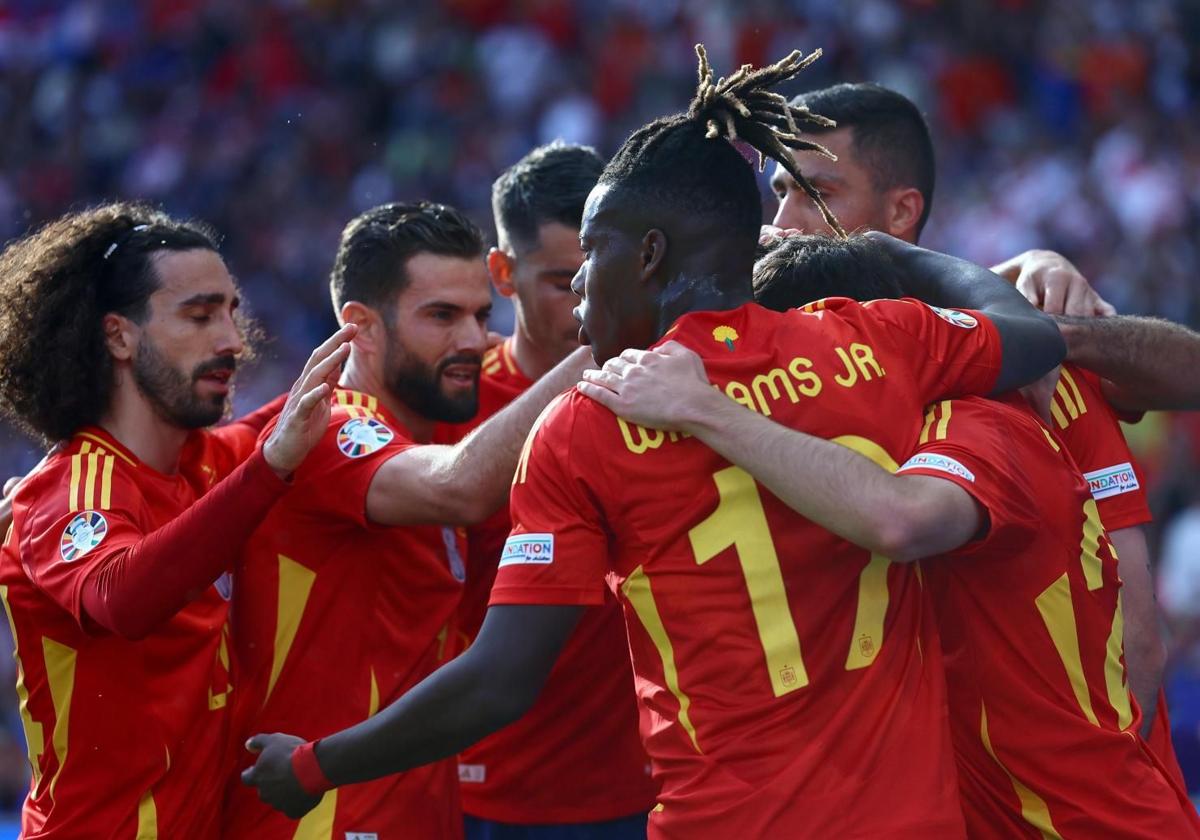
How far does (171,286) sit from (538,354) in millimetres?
1360

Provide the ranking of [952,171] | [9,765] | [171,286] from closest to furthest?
[171,286] < [9,765] < [952,171]

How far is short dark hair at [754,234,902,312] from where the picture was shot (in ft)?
12.6

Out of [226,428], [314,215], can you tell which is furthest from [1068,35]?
[226,428]

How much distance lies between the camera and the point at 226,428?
4.91 metres

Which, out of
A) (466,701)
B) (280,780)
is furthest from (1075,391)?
(280,780)

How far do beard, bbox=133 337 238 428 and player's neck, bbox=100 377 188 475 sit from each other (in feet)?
0.08

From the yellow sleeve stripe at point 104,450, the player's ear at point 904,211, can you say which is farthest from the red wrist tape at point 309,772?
the player's ear at point 904,211

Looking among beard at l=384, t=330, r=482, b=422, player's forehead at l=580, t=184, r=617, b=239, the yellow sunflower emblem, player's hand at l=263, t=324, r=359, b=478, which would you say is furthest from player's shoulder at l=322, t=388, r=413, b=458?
the yellow sunflower emblem

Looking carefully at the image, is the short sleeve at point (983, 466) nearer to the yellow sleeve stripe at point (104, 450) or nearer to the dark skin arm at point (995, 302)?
the dark skin arm at point (995, 302)

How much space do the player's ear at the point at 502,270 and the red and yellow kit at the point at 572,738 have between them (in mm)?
1020

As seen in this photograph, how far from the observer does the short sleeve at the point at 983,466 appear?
3295 millimetres

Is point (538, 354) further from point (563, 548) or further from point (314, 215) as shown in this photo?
point (314, 215)

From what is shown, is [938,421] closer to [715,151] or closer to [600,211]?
[715,151]

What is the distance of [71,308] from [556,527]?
2070 millimetres
